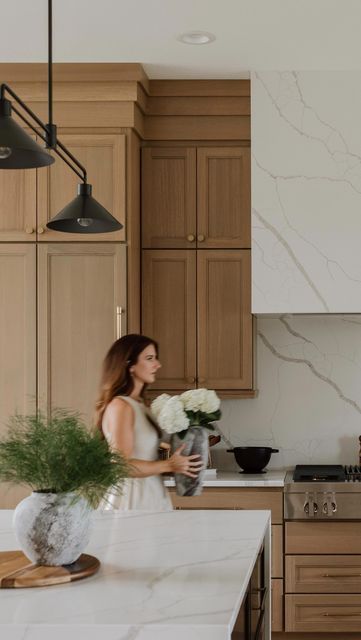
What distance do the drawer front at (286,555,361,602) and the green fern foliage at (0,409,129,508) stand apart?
2.32 m

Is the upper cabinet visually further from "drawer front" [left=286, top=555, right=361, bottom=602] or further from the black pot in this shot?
"drawer front" [left=286, top=555, right=361, bottom=602]

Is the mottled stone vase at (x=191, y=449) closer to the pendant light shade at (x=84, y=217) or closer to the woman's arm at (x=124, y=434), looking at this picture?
the woman's arm at (x=124, y=434)

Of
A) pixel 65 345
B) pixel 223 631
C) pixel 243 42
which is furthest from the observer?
pixel 65 345

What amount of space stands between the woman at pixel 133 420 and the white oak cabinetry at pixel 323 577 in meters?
0.97

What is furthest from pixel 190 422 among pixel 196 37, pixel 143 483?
A: pixel 196 37

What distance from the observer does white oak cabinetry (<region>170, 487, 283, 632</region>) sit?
158 inches

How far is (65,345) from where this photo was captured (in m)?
4.08

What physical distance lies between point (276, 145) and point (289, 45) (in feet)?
1.68

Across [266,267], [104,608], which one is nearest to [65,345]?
[266,267]

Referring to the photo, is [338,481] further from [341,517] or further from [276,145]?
[276,145]

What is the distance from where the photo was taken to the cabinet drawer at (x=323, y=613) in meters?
4.01

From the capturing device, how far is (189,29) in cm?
365

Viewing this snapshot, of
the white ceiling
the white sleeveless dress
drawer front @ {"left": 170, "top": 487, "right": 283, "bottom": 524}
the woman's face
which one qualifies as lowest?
drawer front @ {"left": 170, "top": 487, "right": 283, "bottom": 524}

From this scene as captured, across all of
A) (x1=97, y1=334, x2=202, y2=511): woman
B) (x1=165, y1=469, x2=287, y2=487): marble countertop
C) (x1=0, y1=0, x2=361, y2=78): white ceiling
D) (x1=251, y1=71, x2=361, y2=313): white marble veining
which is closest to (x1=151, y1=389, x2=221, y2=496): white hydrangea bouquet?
(x1=97, y1=334, x2=202, y2=511): woman
